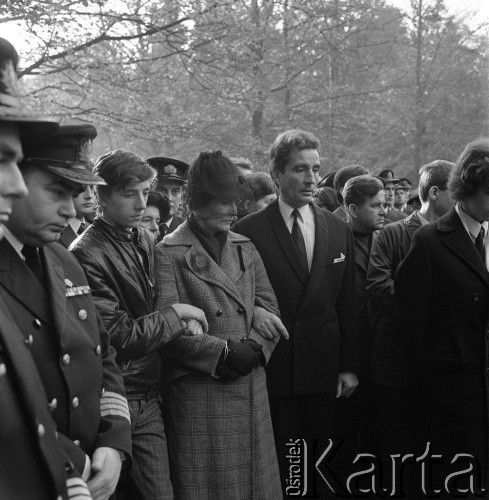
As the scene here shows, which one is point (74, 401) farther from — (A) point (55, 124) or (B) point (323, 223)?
(B) point (323, 223)

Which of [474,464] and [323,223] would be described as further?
[323,223]

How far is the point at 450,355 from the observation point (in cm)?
441

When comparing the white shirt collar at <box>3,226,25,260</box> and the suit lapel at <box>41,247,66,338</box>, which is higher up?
the white shirt collar at <box>3,226,25,260</box>

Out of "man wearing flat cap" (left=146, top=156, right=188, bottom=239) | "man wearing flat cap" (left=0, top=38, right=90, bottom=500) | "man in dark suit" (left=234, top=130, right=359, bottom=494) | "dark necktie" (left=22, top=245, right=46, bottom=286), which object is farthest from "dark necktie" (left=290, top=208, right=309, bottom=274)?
"man wearing flat cap" (left=0, top=38, right=90, bottom=500)

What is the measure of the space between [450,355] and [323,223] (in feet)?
3.73

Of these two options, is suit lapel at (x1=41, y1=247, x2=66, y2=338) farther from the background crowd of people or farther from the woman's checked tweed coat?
the woman's checked tweed coat

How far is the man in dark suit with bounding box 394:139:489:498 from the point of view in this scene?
4.34 m

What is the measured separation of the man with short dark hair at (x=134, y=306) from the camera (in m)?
3.45

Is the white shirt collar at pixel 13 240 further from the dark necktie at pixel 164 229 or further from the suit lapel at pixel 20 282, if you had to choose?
the dark necktie at pixel 164 229

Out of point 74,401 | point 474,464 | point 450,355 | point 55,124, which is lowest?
point 474,464

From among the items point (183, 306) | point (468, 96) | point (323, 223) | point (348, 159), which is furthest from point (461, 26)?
point (183, 306)

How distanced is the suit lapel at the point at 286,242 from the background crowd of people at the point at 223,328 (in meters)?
0.01

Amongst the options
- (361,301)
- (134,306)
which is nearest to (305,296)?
(361,301)

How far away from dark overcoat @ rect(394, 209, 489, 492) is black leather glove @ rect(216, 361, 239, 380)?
1.33 meters
